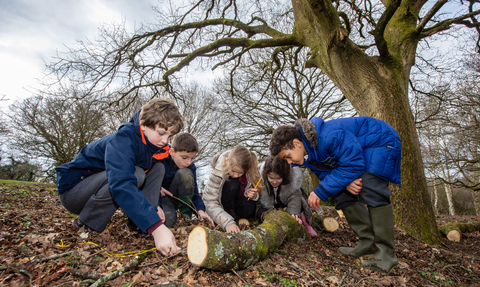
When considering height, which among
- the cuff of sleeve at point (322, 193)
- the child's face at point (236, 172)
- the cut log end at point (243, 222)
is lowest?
the cut log end at point (243, 222)

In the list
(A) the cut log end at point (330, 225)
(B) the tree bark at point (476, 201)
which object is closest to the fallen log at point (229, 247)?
(A) the cut log end at point (330, 225)

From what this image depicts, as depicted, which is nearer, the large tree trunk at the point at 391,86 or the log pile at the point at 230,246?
the log pile at the point at 230,246

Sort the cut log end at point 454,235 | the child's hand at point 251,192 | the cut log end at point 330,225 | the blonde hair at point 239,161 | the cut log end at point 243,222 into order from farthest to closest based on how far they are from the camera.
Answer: the cut log end at point 454,235, the cut log end at point 330,225, the cut log end at point 243,222, the child's hand at point 251,192, the blonde hair at point 239,161

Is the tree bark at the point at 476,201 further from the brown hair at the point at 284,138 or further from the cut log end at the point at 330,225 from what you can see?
the brown hair at the point at 284,138

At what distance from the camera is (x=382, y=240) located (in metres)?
2.35

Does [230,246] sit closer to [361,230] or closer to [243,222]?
[361,230]

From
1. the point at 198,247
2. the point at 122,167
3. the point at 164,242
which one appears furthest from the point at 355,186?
the point at 122,167

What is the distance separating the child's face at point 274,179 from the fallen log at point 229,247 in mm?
1094

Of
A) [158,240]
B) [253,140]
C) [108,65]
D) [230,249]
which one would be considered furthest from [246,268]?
[253,140]

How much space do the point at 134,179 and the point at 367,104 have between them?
3.77m

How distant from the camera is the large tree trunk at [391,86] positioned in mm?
3463

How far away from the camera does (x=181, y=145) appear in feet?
10.1

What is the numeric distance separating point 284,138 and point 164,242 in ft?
5.02

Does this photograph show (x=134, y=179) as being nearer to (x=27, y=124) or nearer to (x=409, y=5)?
(x=409, y=5)
